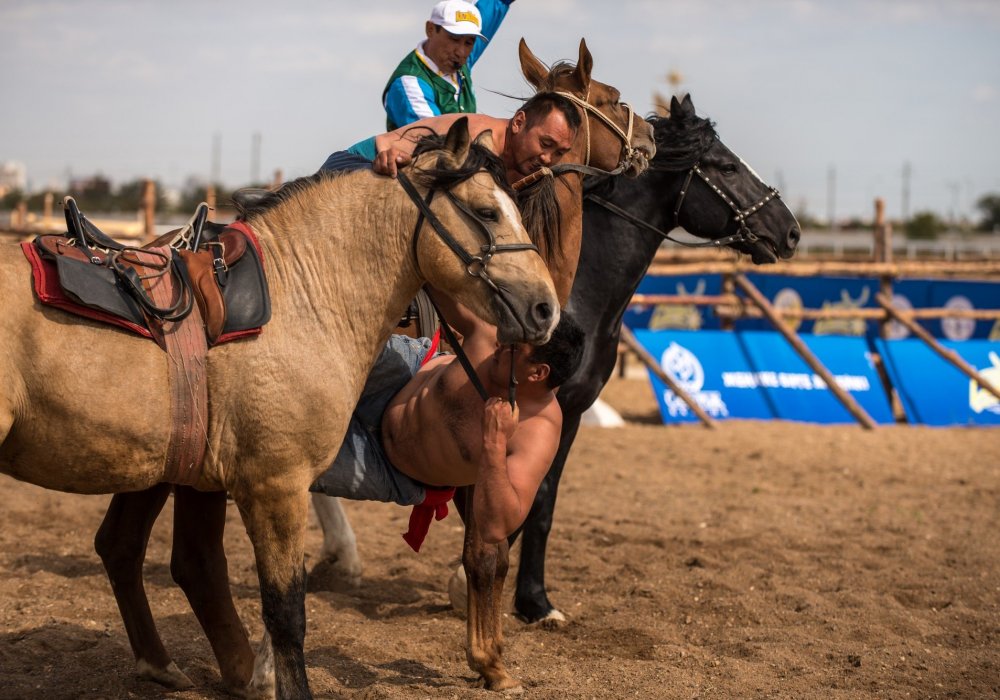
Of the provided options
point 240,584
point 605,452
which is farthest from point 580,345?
point 605,452

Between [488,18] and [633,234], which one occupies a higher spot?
[488,18]

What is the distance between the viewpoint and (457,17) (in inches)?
189

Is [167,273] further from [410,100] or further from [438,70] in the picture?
[438,70]

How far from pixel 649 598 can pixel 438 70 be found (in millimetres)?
2917

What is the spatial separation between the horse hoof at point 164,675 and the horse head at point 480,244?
1.86 metres

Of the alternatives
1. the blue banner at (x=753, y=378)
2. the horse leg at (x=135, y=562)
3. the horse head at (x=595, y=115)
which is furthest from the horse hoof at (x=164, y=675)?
the blue banner at (x=753, y=378)

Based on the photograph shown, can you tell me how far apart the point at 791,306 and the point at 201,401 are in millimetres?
11528

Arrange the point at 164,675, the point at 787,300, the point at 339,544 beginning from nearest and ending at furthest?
the point at 164,675, the point at 339,544, the point at 787,300

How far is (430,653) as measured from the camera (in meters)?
4.46

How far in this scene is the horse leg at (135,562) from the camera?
12.6 feet

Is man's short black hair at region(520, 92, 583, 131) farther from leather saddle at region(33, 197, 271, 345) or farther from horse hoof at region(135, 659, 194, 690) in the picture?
horse hoof at region(135, 659, 194, 690)

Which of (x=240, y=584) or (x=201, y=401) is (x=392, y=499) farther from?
(x=240, y=584)

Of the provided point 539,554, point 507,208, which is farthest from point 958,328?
point 507,208

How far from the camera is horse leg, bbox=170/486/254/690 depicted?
12.6 feet
